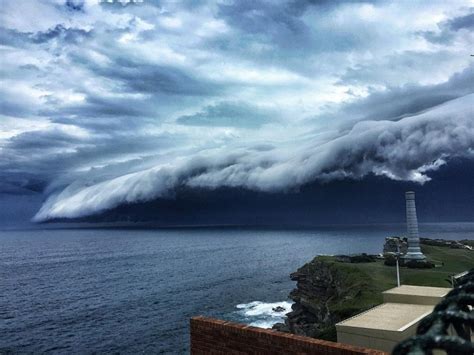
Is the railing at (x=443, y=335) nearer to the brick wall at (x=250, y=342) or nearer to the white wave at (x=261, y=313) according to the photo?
the brick wall at (x=250, y=342)

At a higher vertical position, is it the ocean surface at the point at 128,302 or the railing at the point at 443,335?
the railing at the point at 443,335

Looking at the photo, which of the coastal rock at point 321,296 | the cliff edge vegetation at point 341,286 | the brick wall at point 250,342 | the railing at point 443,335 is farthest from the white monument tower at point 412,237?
the railing at point 443,335

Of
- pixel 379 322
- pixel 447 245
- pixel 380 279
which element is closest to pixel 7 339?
pixel 380 279

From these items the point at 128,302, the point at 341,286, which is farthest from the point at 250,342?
the point at 128,302

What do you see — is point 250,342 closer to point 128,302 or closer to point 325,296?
point 325,296

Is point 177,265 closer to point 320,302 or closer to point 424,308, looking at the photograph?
point 320,302
